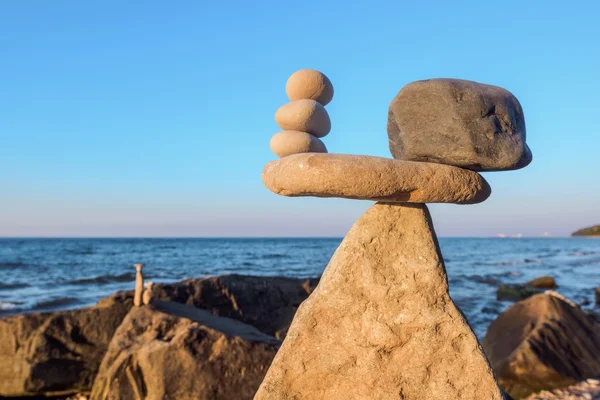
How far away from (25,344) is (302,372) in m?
6.44

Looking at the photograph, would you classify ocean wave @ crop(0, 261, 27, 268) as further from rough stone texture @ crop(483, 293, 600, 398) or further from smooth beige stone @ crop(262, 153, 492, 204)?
smooth beige stone @ crop(262, 153, 492, 204)

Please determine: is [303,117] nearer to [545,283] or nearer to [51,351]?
[51,351]

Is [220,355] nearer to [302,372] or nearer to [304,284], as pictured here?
[302,372]

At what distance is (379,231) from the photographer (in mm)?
3949

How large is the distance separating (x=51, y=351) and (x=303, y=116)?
6635mm

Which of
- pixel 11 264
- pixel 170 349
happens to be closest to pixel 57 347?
pixel 170 349

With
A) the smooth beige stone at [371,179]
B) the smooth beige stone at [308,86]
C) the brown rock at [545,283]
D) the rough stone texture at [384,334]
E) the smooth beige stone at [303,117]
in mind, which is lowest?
the brown rock at [545,283]

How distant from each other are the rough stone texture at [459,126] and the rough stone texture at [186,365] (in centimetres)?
428

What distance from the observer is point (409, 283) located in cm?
386

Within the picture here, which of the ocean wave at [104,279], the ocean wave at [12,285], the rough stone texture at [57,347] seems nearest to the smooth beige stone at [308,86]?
the rough stone texture at [57,347]

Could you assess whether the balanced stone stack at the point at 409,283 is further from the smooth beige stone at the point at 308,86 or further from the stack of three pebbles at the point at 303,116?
the smooth beige stone at the point at 308,86

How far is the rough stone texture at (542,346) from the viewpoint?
7.72 m

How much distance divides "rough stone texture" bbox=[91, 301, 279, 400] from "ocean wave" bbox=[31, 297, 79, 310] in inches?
458

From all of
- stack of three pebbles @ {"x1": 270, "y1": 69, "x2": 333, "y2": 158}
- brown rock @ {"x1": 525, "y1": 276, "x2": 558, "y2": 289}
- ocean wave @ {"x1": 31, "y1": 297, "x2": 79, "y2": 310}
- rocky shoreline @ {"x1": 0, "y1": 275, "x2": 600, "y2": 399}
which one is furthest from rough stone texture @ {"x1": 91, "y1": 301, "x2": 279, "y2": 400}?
brown rock @ {"x1": 525, "y1": 276, "x2": 558, "y2": 289}
